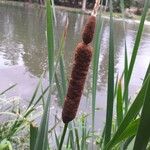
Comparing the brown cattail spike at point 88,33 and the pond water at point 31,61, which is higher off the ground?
the brown cattail spike at point 88,33

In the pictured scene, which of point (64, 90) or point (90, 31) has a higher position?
point (90, 31)

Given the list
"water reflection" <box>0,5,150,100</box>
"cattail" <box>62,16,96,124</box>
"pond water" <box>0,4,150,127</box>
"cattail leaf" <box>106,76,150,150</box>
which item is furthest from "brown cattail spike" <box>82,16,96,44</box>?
"water reflection" <box>0,5,150,100</box>

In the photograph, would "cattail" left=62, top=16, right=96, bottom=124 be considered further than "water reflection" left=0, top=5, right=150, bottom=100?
No

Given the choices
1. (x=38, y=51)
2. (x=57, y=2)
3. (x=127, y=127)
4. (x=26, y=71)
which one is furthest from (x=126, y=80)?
(x=57, y=2)

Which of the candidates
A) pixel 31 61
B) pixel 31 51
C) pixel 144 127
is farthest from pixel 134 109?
pixel 31 51

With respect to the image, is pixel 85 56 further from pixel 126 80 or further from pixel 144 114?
pixel 126 80

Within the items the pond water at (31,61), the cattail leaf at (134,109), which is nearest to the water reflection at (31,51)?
the pond water at (31,61)

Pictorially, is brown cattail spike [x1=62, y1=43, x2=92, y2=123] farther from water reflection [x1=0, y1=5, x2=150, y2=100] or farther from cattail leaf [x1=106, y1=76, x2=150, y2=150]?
water reflection [x1=0, y1=5, x2=150, y2=100]

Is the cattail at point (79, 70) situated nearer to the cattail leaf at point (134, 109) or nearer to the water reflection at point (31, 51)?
the cattail leaf at point (134, 109)
